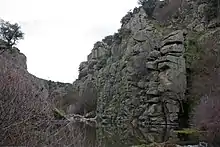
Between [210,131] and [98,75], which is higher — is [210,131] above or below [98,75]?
below

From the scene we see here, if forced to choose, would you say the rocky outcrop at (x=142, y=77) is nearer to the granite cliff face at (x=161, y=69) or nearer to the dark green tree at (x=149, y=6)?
the granite cliff face at (x=161, y=69)

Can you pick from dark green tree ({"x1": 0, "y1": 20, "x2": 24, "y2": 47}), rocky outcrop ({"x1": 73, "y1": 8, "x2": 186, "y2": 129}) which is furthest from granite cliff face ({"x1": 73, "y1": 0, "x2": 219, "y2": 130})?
dark green tree ({"x1": 0, "y1": 20, "x2": 24, "y2": 47})

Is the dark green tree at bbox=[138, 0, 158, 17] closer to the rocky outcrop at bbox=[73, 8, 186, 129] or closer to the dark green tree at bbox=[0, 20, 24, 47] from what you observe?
the rocky outcrop at bbox=[73, 8, 186, 129]

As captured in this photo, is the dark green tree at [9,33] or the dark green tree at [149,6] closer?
the dark green tree at [9,33]

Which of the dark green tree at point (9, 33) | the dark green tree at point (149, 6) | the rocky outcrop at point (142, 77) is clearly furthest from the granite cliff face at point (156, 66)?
the dark green tree at point (9, 33)

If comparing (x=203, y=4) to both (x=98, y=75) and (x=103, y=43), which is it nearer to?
(x=98, y=75)

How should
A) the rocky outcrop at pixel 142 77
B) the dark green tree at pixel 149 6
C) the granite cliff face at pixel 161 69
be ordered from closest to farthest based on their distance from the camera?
the granite cliff face at pixel 161 69 → the rocky outcrop at pixel 142 77 → the dark green tree at pixel 149 6

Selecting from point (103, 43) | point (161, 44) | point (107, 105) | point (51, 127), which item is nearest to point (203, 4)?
point (161, 44)

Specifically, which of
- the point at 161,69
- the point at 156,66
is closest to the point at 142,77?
the point at 156,66

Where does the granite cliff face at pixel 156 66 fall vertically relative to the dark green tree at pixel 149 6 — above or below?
below

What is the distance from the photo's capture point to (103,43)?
81.6 meters

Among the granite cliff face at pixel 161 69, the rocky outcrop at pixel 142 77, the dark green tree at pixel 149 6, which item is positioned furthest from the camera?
the dark green tree at pixel 149 6

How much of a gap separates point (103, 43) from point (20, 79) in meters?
75.4

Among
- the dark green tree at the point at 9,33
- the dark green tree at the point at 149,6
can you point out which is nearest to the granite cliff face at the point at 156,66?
the dark green tree at the point at 149,6
